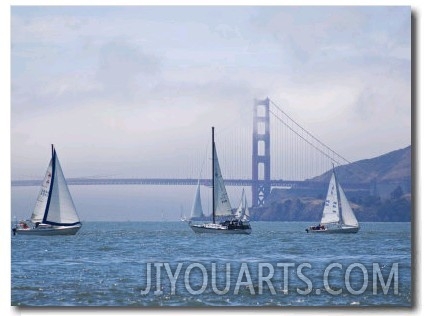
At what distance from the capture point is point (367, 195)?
699 inches

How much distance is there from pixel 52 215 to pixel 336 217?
23.3 feet

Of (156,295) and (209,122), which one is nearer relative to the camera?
(156,295)

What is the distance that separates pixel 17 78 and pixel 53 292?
2186mm

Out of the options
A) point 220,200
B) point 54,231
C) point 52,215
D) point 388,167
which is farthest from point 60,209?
point 388,167

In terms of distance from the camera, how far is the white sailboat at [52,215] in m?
17.2

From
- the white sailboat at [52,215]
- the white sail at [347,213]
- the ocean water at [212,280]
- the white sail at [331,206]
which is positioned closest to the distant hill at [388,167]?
the ocean water at [212,280]

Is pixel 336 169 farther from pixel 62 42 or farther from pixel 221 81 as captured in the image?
pixel 62 42

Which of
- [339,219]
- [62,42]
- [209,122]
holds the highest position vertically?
[62,42]

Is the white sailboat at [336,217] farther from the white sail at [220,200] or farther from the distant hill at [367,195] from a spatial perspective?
the white sail at [220,200]

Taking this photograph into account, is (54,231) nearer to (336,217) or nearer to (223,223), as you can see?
(223,223)

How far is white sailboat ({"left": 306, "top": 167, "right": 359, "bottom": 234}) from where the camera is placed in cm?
2088

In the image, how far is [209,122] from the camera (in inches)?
491

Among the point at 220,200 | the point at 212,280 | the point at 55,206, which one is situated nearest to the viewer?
the point at 212,280
